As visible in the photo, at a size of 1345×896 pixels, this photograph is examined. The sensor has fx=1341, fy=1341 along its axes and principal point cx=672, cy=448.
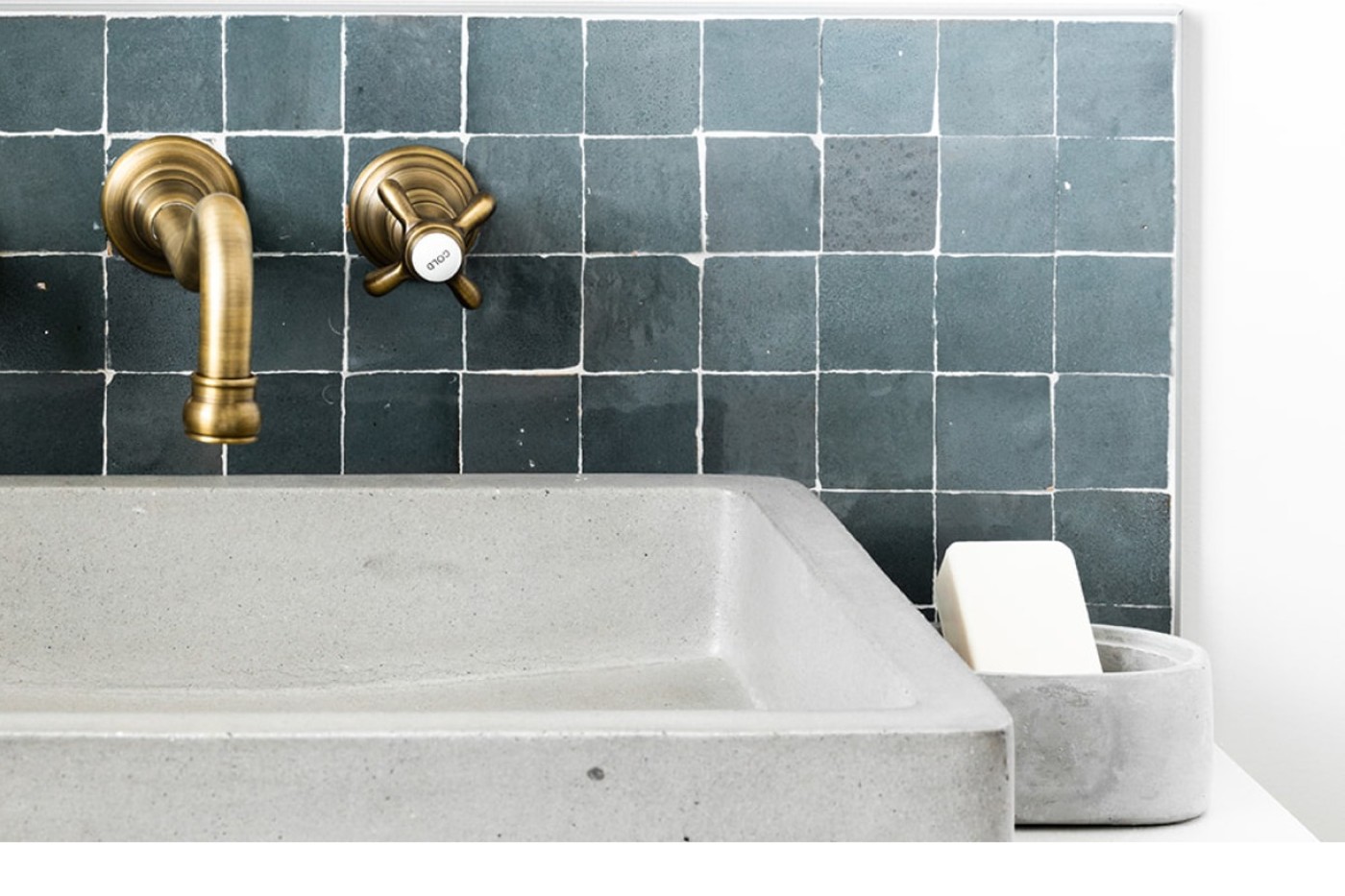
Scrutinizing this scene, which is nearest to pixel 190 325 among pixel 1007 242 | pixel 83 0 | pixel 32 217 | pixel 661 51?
pixel 32 217

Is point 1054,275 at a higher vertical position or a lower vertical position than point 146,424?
higher

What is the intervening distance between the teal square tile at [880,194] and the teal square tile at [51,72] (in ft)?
1.69

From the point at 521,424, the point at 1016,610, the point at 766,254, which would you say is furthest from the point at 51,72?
the point at 1016,610

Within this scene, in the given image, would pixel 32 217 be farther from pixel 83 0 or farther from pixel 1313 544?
pixel 1313 544

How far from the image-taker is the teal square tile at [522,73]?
3.08ft

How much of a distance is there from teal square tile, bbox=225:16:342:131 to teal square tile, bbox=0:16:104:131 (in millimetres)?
92

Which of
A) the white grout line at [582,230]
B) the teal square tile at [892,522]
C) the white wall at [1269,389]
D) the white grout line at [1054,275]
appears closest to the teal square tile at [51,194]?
the white grout line at [582,230]

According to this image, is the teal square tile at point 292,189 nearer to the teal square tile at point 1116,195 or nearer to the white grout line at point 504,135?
the white grout line at point 504,135

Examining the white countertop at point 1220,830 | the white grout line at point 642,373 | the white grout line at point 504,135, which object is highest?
the white grout line at point 504,135

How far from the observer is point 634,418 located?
0.96 meters

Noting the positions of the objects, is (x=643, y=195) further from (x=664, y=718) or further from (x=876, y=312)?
(x=664, y=718)

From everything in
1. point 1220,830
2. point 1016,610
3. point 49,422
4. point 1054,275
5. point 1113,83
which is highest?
point 1113,83

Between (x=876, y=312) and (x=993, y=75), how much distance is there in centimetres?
19
